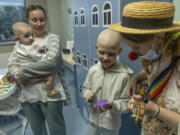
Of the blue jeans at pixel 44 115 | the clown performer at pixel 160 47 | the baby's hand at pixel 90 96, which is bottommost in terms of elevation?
the blue jeans at pixel 44 115

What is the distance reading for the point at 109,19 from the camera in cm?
122

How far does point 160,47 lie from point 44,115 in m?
1.13

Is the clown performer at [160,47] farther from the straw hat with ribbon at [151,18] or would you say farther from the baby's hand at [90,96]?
the baby's hand at [90,96]

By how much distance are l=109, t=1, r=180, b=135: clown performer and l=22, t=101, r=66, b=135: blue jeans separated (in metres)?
0.82

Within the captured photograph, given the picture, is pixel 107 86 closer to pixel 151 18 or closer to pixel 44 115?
pixel 151 18

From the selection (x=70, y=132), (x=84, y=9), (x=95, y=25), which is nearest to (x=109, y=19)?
(x=95, y=25)

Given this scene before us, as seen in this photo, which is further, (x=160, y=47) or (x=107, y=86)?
(x=107, y=86)

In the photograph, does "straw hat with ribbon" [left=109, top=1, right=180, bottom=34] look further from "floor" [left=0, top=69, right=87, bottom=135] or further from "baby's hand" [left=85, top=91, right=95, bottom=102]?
"floor" [left=0, top=69, right=87, bottom=135]

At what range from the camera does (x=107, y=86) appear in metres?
0.98

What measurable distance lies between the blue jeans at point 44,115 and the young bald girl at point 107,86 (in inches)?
13.2

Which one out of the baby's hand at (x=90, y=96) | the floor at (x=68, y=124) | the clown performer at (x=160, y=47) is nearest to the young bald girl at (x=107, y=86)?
the baby's hand at (x=90, y=96)

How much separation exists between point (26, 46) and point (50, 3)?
10.6 ft

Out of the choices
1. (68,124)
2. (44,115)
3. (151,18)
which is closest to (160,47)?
(151,18)

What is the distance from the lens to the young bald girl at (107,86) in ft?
2.89
